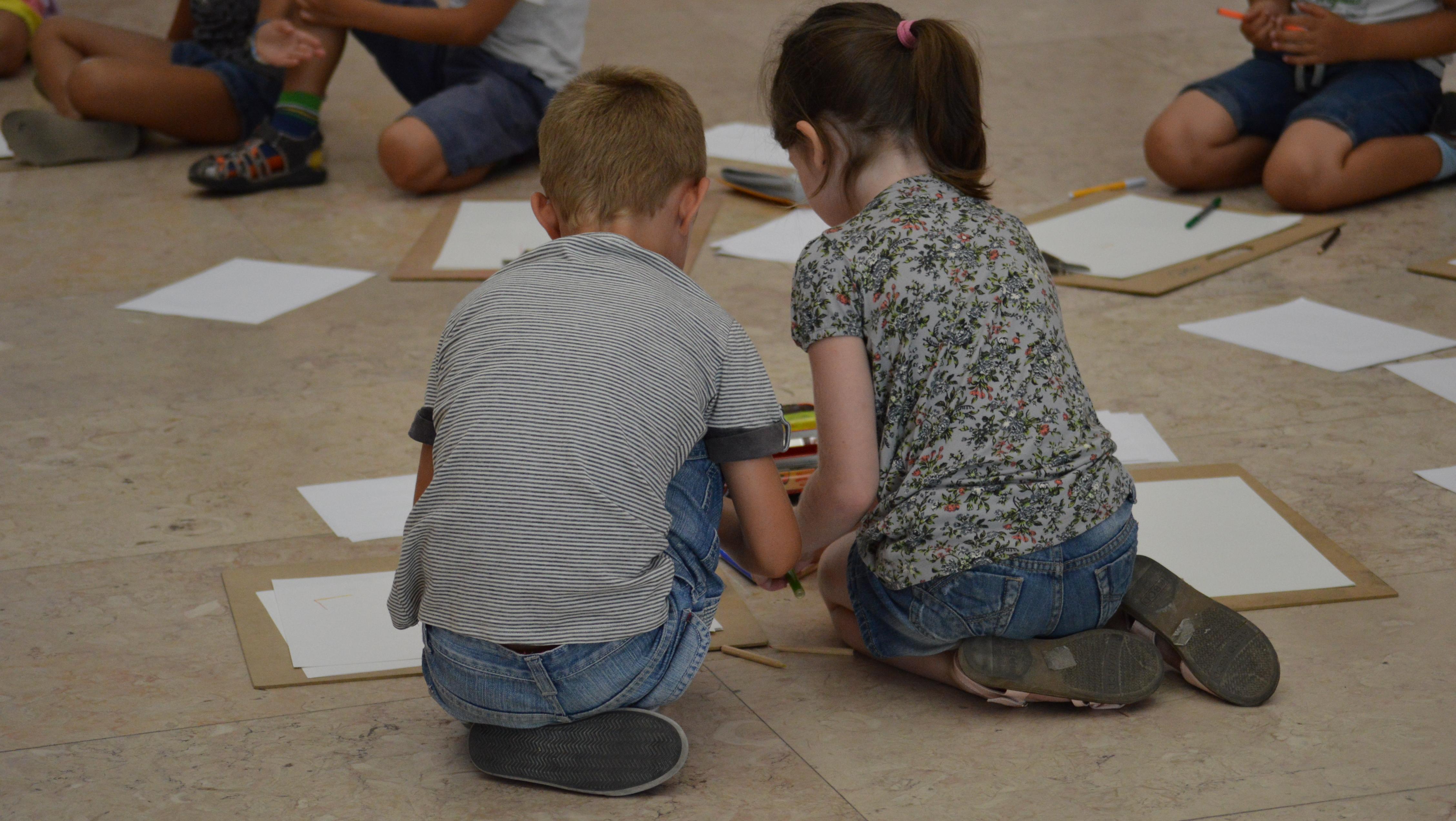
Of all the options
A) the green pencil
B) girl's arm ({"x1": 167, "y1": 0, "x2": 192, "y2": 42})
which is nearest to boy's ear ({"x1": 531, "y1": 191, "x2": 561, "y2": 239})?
the green pencil

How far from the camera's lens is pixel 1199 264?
105 inches

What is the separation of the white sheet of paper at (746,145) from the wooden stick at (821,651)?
201 cm

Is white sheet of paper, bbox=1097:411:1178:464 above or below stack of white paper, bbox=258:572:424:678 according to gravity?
above

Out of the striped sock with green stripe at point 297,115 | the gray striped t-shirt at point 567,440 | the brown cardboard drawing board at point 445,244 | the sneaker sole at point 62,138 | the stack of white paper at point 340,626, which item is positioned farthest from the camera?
the sneaker sole at point 62,138

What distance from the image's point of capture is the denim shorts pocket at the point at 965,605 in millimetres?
1315

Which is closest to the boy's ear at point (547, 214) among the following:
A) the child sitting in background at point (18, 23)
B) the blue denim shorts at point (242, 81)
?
the blue denim shorts at point (242, 81)

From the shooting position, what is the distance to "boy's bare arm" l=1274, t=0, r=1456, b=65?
283 centimetres

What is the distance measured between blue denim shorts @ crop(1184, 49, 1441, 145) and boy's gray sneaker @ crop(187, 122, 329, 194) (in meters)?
2.06

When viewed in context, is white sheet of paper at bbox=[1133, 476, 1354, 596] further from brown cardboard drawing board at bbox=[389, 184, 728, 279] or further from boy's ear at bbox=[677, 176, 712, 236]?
brown cardboard drawing board at bbox=[389, 184, 728, 279]

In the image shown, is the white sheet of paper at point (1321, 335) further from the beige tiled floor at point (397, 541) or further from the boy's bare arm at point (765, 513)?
the boy's bare arm at point (765, 513)

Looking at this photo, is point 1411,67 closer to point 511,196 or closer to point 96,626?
point 511,196

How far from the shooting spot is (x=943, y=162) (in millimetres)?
1349

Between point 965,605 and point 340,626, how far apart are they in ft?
2.26

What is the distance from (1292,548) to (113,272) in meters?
2.22
